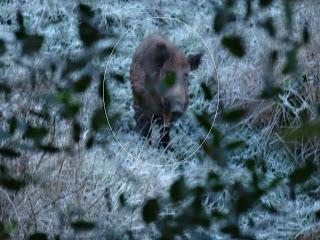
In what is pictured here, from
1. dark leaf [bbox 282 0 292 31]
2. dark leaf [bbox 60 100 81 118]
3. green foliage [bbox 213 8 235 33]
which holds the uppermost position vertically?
dark leaf [bbox 282 0 292 31]

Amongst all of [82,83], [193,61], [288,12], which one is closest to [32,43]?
[82,83]

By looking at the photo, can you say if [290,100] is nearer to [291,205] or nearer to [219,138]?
[291,205]

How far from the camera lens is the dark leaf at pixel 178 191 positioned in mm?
1830

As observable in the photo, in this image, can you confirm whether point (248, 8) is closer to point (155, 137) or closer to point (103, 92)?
point (103, 92)

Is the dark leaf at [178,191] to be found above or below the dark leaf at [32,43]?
below

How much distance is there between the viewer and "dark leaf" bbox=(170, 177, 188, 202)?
183cm

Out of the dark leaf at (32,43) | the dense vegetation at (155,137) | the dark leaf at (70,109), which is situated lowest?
the dense vegetation at (155,137)

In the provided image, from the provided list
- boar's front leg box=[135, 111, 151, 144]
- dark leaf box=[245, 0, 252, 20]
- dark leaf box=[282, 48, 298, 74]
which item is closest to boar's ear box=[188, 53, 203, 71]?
boar's front leg box=[135, 111, 151, 144]

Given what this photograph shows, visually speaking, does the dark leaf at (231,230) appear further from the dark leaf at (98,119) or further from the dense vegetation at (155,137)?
the dark leaf at (98,119)

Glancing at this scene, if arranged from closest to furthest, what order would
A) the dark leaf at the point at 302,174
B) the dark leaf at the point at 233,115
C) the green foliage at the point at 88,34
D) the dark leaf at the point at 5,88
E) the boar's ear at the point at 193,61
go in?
the dark leaf at the point at 302,174 < the dark leaf at the point at 233,115 < the green foliage at the point at 88,34 < the dark leaf at the point at 5,88 < the boar's ear at the point at 193,61

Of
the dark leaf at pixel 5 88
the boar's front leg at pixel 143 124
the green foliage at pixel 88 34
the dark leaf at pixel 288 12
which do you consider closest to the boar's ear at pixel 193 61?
the boar's front leg at pixel 143 124

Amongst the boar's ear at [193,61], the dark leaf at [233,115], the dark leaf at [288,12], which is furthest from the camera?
the boar's ear at [193,61]

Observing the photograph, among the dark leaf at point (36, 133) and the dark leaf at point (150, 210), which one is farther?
the dark leaf at point (36, 133)

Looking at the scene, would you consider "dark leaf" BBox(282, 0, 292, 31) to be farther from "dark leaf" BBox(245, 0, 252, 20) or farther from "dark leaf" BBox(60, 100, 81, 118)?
"dark leaf" BBox(60, 100, 81, 118)
